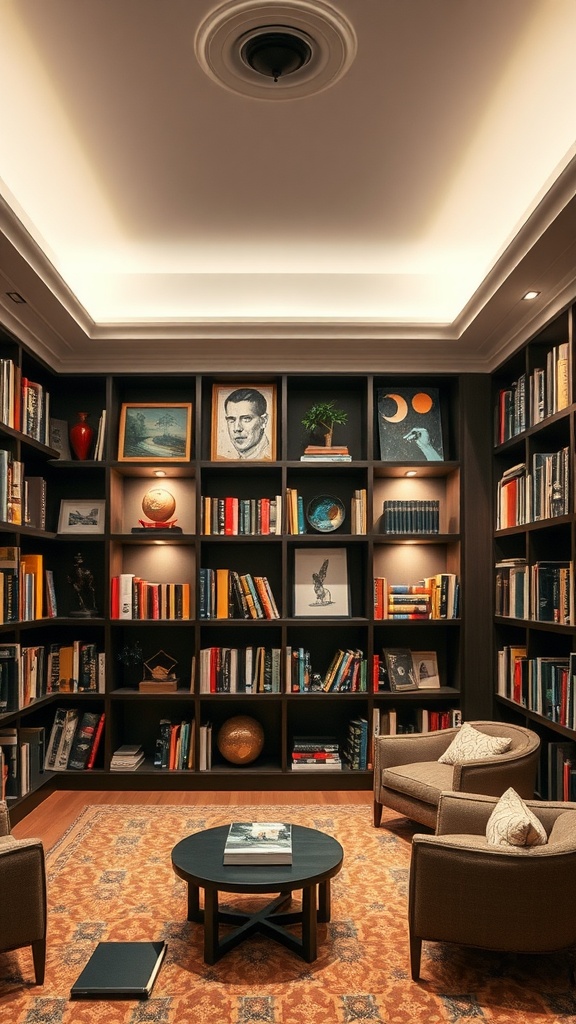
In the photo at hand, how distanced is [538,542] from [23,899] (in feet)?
10.1

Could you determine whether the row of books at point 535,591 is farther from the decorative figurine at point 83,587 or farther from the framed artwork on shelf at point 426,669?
the decorative figurine at point 83,587

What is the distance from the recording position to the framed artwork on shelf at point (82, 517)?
5.36 meters

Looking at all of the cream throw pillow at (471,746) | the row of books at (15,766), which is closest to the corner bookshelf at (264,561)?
the row of books at (15,766)

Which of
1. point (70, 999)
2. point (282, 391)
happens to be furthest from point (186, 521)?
point (70, 999)

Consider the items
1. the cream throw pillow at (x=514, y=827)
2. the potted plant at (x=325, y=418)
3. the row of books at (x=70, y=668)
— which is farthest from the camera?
the potted plant at (x=325, y=418)

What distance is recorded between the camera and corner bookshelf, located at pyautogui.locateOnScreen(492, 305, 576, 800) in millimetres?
3963

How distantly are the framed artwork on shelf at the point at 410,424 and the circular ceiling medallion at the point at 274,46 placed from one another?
8.38ft

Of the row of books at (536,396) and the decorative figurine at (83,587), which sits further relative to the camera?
the decorative figurine at (83,587)

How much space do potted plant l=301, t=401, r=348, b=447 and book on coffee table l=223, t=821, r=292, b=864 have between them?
271 cm

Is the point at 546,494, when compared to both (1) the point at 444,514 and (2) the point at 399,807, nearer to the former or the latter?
(1) the point at 444,514

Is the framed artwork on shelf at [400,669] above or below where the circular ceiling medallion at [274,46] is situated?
below

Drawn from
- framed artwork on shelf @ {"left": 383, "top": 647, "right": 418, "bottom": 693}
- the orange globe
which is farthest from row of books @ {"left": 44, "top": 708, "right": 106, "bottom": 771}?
framed artwork on shelf @ {"left": 383, "top": 647, "right": 418, "bottom": 693}

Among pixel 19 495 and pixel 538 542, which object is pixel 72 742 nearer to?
pixel 19 495

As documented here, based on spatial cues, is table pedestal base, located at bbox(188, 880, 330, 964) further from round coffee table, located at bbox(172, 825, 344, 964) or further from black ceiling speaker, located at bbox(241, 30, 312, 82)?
black ceiling speaker, located at bbox(241, 30, 312, 82)
